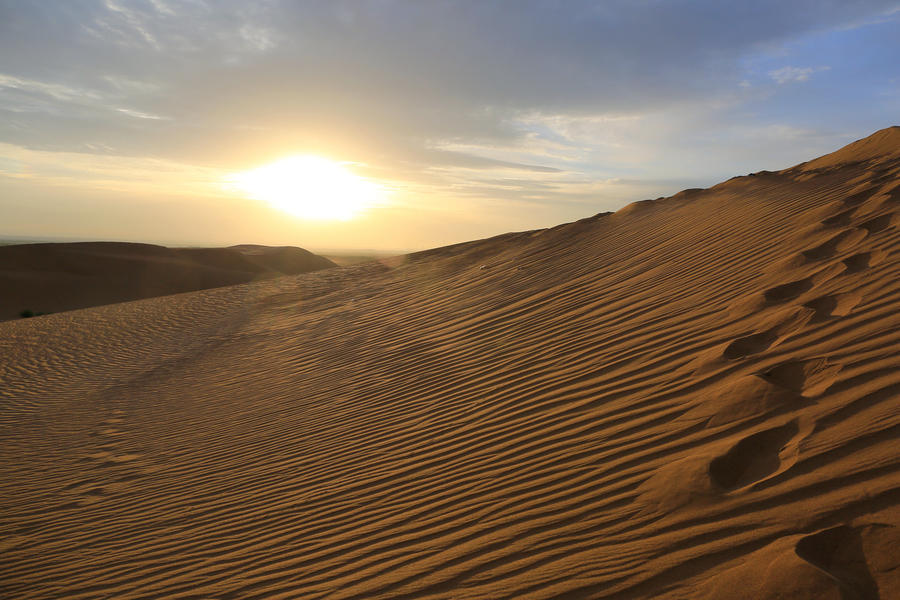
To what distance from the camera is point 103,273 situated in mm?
33312

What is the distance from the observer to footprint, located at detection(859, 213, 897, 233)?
5.32 metres

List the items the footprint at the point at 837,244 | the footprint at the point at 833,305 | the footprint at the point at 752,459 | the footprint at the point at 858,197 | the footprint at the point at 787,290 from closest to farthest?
1. the footprint at the point at 752,459
2. the footprint at the point at 833,305
3. the footprint at the point at 787,290
4. the footprint at the point at 837,244
5. the footprint at the point at 858,197

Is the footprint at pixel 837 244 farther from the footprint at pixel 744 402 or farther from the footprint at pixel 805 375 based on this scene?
the footprint at pixel 744 402

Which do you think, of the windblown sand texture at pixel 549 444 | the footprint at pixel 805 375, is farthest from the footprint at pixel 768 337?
the footprint at pixel 805 375

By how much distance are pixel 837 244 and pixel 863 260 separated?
71 centimetres

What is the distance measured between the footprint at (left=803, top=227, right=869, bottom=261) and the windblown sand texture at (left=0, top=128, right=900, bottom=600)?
24 mm

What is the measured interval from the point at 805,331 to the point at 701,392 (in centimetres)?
86

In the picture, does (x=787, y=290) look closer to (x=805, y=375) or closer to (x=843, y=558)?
(x=805, y=375)

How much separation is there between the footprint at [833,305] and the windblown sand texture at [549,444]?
0.02m

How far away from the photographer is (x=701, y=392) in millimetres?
3797

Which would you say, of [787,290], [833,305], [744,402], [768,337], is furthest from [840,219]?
[744,402]

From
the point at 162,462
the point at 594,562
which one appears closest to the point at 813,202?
the point at 594,562

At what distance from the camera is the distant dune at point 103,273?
2819 cm

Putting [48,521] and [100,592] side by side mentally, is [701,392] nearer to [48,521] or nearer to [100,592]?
[100,592]
